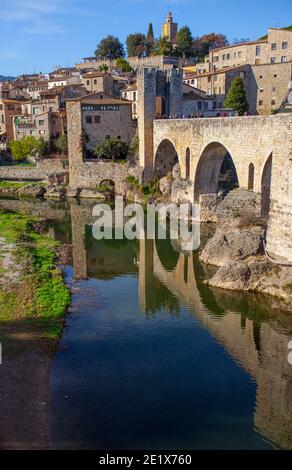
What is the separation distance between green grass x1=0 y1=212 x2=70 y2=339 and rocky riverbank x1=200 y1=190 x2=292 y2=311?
6405 mm

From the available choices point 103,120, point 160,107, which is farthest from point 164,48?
point 160,107

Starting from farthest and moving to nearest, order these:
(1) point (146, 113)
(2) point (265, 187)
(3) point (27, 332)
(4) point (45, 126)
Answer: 1. (4) point (45, 126)
2. (1) point (146, 113)
3. (2) point (265, 187)
4. (3) point (27, 332)

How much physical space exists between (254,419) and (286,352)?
136 inches

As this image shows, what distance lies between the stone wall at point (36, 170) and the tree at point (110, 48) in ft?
137

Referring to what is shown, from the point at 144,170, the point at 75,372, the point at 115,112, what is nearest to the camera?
the point at 75,372

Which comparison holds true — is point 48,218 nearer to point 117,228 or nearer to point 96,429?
point 117,228

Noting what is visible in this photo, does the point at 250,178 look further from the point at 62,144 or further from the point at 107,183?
the point at 62,144

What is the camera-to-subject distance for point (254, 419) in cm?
1123

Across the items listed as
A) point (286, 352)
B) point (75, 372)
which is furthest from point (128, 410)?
point (286, 352)

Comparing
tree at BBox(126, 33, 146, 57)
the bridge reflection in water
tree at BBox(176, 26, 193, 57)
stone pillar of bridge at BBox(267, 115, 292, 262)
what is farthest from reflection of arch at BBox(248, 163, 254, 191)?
tree at BBox(126, 33, 146, 57)

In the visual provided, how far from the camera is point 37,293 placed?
17891 mm

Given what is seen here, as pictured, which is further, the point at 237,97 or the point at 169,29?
the point at 169,29

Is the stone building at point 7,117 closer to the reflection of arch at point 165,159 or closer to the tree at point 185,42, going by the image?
the reflection of arch at point 165,159

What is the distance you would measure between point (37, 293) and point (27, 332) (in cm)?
312
